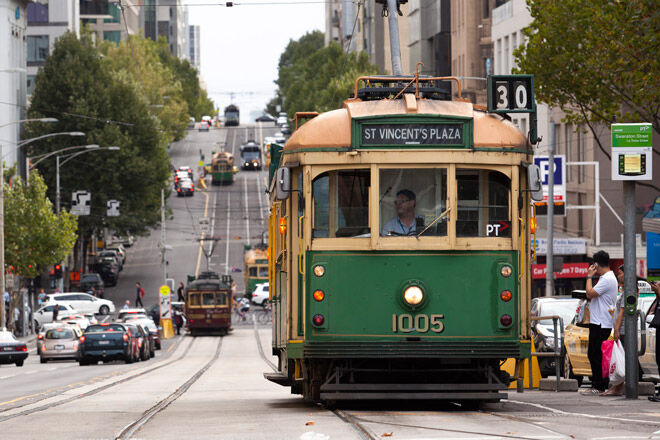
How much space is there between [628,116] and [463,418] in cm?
1505

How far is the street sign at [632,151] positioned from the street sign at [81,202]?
5867cm

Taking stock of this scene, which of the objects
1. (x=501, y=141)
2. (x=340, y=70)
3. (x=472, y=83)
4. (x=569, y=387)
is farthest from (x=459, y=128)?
(x=340, y=70)

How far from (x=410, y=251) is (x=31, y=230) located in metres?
49.2

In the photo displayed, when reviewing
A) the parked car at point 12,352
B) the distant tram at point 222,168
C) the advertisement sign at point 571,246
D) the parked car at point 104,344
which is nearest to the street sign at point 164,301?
the advertisement sign at point 571,246

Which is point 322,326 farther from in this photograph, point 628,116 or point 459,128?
point 628,116

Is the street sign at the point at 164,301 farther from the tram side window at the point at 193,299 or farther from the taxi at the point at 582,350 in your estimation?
the taxi at the point at 582,350

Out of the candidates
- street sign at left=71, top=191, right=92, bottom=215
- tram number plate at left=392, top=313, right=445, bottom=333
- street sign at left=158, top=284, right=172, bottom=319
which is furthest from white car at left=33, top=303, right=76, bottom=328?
tram number plate at left=392, top=313, right=445, bottom=333

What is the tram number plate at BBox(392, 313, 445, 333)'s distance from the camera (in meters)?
13.3

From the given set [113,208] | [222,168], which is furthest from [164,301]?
[222,168]

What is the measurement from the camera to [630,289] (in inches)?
620

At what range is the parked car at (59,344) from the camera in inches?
1725

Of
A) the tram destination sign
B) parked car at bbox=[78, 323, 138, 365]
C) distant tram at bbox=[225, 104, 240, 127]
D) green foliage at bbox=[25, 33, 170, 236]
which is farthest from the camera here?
distant tram at bbox=[225, 104, 240, 127]

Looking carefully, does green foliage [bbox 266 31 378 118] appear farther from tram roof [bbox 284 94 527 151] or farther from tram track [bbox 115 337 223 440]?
tram roof [bbox 284 94 527 151]

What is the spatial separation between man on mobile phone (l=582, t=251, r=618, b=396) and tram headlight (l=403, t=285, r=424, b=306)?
368 centimetres
